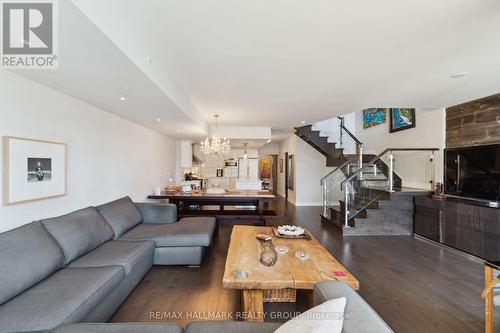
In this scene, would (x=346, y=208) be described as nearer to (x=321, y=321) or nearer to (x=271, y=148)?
(x=321, y=321)

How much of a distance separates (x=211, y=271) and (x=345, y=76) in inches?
131

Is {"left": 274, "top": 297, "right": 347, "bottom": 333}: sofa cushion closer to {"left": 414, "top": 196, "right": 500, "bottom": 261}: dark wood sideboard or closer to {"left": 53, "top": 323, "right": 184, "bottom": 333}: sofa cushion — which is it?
{"left": 53, "top": 323, "right": 184, "bottom": 333}: sofa cushion

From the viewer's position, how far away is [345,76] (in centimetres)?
318

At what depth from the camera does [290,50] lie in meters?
2.46

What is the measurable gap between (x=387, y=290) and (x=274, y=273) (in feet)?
5.47

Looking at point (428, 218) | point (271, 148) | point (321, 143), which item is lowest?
point (428, 218)

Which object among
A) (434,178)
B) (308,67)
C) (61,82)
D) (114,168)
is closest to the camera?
(61,82)

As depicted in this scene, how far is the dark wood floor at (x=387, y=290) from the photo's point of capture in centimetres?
216

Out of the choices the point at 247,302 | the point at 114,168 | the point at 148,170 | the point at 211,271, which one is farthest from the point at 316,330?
the point at 148,170

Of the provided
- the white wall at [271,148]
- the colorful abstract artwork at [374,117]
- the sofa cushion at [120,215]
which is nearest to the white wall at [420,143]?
the colorful abstract artwork at [374,117]

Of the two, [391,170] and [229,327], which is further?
[391,170]

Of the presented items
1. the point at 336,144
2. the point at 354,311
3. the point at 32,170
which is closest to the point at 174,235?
the point at 32,170

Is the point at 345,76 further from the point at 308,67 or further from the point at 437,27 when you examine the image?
the point at 437,27

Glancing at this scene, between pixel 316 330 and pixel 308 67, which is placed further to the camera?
pixel 308 67
